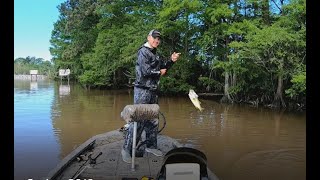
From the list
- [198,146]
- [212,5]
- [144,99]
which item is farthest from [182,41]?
[144,99]

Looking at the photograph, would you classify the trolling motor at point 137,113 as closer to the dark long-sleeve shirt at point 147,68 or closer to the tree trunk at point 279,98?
the dark long-sleeve shirt at point 147,68

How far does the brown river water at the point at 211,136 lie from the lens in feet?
18.2

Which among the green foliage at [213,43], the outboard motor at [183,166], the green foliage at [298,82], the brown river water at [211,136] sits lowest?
the brown river water at [211,136]

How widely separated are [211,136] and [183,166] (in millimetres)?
5494

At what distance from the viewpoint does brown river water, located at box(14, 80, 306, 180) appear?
18.2 ft

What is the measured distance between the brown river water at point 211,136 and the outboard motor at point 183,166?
94.2 inches

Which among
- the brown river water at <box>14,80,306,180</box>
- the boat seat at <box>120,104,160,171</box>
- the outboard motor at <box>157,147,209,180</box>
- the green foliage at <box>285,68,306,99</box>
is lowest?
the brown river water at <box>14,80,306,180</box>

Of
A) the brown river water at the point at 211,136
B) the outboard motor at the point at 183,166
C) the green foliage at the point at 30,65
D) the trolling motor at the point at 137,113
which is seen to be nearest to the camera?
the outboard motor at the point at 183,166

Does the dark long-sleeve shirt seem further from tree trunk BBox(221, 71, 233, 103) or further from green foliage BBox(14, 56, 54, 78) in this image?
green foliage BBox(14, 56, 54, 78)

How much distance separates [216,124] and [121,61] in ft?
32.4

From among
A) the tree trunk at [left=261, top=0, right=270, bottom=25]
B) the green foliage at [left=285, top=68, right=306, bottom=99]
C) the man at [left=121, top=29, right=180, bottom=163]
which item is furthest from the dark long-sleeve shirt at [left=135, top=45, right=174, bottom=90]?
the tree trunk at [left=261, top=0, right=270, bottom=25]

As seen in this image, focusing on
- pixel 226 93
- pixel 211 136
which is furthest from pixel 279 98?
pixel 211 136

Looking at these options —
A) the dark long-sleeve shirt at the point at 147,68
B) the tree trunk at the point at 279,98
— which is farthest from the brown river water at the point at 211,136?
the dark long-sleeve shirt at the point at 147,68

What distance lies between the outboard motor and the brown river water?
2.39m
